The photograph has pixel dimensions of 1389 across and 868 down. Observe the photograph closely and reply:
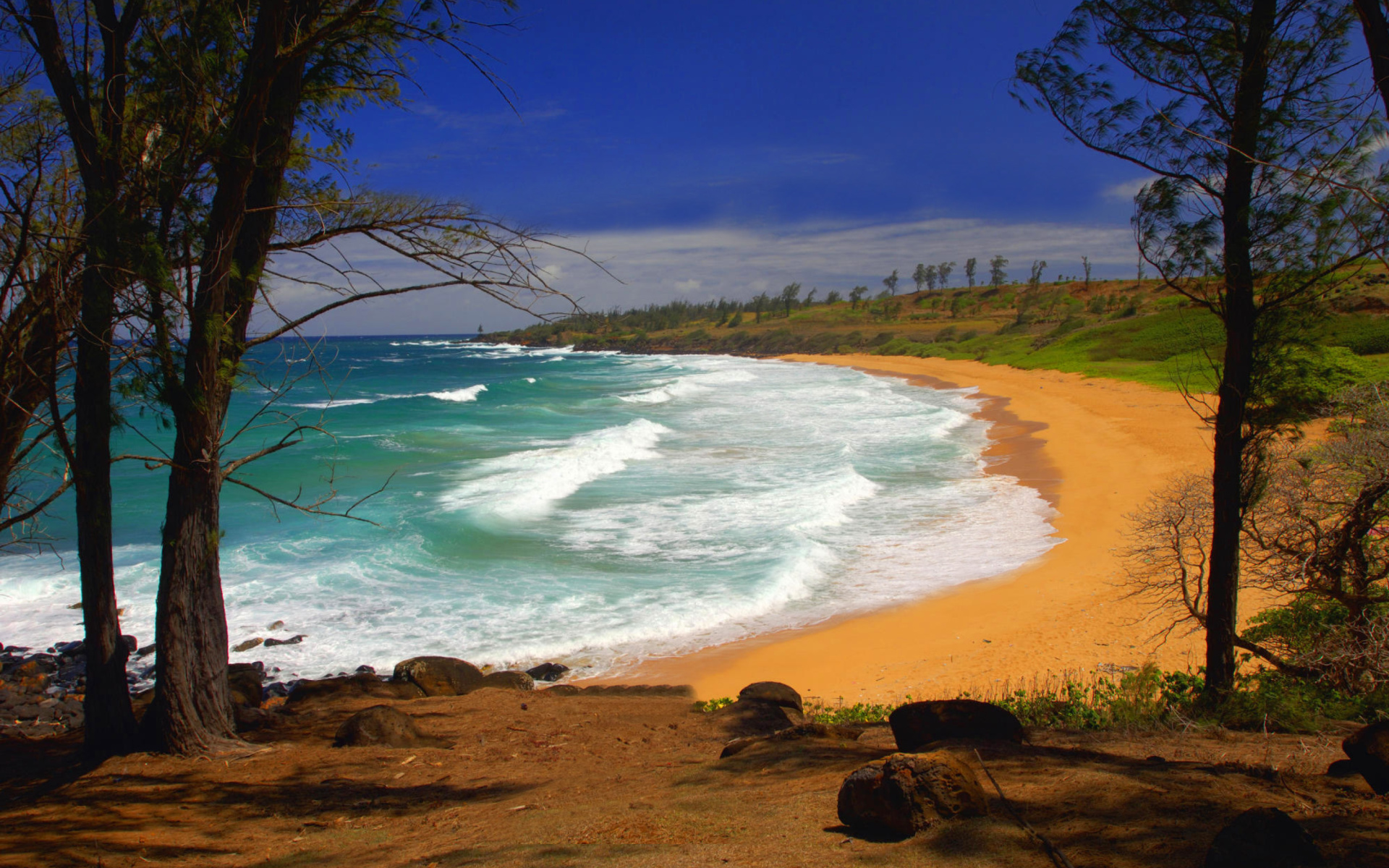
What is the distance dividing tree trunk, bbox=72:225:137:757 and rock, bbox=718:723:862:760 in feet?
14.0

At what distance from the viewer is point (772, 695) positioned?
725 cm

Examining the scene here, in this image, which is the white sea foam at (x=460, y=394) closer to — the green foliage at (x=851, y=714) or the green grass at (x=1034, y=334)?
the green grass at (x=1034, y=334)

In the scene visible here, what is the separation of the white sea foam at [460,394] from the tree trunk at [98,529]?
35.3 meters

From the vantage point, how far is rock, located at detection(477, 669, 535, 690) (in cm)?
827

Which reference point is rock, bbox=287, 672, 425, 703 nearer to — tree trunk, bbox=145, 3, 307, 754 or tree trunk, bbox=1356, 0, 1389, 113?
tree trunk, bbox=145, 3, 307, 754

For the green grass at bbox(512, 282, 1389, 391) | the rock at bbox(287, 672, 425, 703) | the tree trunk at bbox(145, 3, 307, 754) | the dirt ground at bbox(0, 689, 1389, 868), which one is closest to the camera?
the dirt ground at bbox(0, 689, 1389, 868)

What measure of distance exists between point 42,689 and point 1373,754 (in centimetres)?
1195

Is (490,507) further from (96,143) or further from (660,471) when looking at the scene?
(96,143)

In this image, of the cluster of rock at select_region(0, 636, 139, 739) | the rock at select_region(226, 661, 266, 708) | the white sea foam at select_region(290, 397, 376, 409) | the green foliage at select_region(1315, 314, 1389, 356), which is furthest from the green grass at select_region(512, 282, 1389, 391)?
the white sea foam at select_region(290, 397, 376, 409)

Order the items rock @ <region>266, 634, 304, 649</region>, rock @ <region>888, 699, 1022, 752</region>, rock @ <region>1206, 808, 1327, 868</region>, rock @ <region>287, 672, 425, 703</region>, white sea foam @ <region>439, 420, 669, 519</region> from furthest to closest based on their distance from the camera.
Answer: white sea foam @ <region>439, 420, 669, 519</region> → rock @ <region>266, 634, 304, 649</region> → rock @ <region>287, 672, 425, 703</region> → rock @ <region>888, 699, 1022, 752</region> → rock @ <region>1206, 808, 1327, 868</region>

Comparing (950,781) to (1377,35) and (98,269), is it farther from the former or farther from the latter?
(98,269)

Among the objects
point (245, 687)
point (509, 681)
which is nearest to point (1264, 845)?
Answer: point (509, 681)

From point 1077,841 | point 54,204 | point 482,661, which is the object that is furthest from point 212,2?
point 482,661

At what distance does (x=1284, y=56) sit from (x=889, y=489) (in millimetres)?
13154
